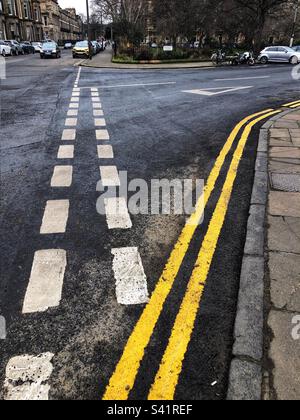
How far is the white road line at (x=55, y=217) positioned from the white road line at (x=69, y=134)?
3261mm

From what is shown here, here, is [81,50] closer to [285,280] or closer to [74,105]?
[74,105]

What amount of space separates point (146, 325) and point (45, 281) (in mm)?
1073

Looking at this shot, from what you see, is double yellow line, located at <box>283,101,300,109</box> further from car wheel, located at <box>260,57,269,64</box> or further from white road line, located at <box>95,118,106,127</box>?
car wheel, located at <box>260,57,269,64</box>

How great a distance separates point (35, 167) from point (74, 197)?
1470mm

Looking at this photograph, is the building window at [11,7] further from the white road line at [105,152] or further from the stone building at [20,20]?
the white road line at [105,152]

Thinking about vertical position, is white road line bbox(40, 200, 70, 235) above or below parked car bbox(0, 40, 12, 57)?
below

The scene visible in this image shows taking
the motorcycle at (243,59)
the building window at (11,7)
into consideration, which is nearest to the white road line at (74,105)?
the motorcycle at (243,59)

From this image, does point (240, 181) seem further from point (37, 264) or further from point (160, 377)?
point (160, 377)

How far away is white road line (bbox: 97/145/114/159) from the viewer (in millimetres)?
6613

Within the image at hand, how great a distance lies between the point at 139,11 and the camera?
5378cm

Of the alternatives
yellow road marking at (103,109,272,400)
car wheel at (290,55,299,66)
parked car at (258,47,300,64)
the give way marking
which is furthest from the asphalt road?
parked car at (258,47,300,64)

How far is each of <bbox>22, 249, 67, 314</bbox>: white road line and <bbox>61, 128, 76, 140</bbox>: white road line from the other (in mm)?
4484

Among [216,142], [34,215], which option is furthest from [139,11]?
[34,215]

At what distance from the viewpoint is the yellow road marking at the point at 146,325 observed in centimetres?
234
